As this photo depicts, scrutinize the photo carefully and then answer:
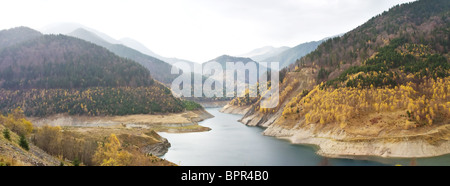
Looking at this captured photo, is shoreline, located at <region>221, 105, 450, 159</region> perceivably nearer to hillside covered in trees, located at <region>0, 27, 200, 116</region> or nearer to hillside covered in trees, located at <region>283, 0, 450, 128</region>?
hillside covered in trees, located at <region>283, 0, 450, 128</region>

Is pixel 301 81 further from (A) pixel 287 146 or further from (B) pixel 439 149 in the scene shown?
(B) pixel 439 149

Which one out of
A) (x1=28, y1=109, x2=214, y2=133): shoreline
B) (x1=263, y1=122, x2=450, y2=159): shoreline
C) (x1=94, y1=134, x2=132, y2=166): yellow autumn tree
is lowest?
(x1=28, y1=109, x2=214, y2=133): shoreline

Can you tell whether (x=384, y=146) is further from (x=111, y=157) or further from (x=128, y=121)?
(x=128, y=121)

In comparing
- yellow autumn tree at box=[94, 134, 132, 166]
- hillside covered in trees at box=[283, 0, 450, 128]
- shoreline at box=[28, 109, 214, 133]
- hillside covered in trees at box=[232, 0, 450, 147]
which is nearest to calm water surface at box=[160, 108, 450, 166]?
hillside covered in trees at box=[232, 0, 450, 147]

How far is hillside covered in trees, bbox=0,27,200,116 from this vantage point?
147 m

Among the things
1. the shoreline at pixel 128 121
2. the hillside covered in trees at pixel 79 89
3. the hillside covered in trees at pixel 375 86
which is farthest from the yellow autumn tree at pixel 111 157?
the hillside covered in trees at pixel 79 89

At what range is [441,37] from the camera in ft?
362

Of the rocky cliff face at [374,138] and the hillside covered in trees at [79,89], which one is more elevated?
the hillside covered in trees at [79,89]

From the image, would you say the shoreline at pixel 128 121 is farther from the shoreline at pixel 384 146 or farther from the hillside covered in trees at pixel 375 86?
the shoreline at pixel 384 146

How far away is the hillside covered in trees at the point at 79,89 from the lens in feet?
484

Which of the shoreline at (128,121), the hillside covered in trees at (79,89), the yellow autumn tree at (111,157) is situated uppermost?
the hillside covered in trees at (79,89)

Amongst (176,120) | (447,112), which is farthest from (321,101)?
(176,120)

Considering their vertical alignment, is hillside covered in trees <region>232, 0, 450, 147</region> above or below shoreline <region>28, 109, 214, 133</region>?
above

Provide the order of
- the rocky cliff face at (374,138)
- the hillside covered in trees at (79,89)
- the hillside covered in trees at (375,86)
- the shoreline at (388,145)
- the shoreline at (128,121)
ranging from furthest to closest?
1. the hillside covered in trees at (79,89)
2. the shoreline at (128,121)
3. the hillside covered in trees at (375,86)
4. the rocky cliff face at (374,138)
5. the shoreline at (388,145)
